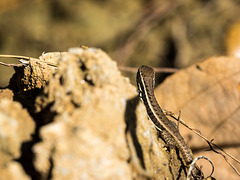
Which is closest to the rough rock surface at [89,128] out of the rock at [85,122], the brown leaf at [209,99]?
the rock at [85,122]

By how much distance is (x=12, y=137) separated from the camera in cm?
152

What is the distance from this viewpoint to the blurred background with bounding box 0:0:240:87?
623 centimetres

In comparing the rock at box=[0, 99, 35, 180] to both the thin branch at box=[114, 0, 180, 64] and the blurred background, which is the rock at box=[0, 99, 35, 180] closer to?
the blurred background

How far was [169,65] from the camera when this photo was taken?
6746 millimetres

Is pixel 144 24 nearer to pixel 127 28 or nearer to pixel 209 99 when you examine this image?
pixel 127 28

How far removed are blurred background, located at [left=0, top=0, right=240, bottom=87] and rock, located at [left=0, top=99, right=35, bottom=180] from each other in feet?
15.4

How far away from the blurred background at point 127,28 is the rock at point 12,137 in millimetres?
4687

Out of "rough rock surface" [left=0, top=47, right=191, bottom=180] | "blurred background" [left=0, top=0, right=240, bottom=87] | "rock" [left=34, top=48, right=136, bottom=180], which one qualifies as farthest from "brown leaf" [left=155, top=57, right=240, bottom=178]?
"blurred background" [left=0, top=0, right=240, bottom=87]

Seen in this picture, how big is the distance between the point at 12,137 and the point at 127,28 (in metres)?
5.83

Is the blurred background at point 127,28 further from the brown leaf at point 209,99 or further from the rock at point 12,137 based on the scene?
the rock at point 12,137

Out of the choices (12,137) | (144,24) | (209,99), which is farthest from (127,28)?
(12,137)

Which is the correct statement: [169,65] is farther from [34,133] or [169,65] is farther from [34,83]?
[34,133]

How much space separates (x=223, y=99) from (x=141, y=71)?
3.62 ft

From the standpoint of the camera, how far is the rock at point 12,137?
4.58 feet
